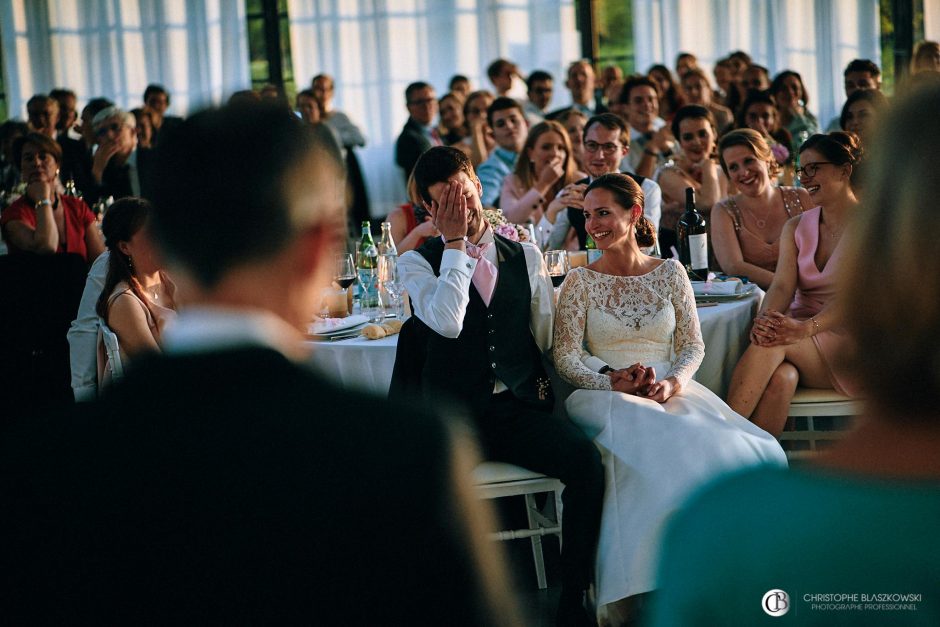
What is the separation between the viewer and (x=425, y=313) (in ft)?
9.79

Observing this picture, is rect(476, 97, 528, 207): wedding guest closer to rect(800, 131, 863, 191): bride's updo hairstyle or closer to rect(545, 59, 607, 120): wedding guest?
rect(545, 59, 607, 120): wedding guest

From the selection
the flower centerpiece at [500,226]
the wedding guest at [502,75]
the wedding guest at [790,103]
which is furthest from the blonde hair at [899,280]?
the wedding guest at [502,75]

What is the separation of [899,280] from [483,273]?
93.0 inches

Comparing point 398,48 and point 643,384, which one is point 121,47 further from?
point 643,384

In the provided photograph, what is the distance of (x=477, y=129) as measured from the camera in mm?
7707

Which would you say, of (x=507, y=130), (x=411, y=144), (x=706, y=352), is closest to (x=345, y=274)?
(x=706, y=352)

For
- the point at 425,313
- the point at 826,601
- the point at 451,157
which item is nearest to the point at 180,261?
the point at 826,601

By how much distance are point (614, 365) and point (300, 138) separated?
2.43m

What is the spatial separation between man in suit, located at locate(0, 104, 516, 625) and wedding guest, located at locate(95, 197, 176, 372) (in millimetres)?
2750

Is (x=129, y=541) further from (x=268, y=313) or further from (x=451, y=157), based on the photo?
(x=451, y=157)

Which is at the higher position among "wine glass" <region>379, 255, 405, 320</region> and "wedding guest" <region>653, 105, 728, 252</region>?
"wedding guest" <region>653, 105, 728, 252</region>

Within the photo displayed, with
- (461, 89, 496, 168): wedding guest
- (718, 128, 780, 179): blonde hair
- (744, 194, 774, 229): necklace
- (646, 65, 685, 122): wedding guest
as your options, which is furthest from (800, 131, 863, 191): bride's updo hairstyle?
(646, 65, 685, 122): wedding guest

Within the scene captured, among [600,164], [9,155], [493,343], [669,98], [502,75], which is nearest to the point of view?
[493,343]

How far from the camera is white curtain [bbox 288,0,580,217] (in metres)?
10.8
